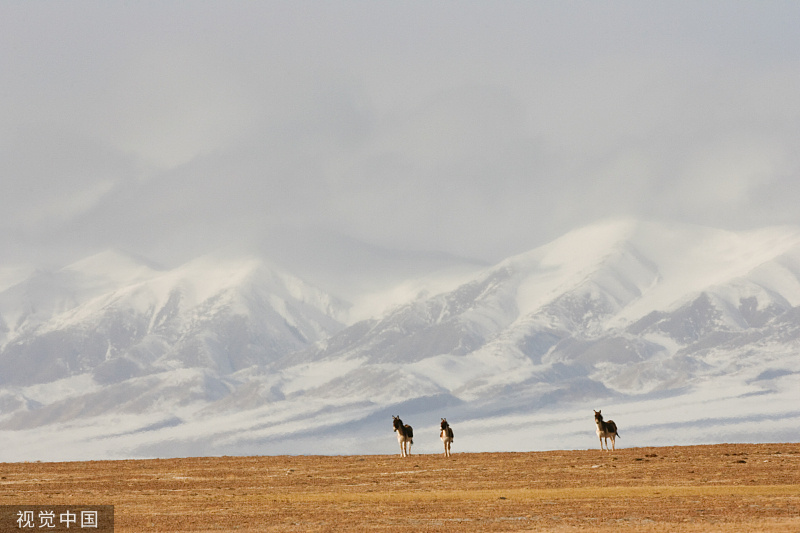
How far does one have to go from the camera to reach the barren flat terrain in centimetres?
4088

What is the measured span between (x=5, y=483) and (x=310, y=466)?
58.7ft

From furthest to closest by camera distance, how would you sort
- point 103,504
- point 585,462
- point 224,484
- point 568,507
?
point 585,462 → point 224,484 → point 103,504 → point 568,507

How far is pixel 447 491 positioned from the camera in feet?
171

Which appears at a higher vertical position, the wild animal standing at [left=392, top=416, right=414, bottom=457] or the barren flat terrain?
the wild animal standing at [left=392, top=416, right=414, bottom=457]

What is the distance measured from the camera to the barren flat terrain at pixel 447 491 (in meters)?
40.9

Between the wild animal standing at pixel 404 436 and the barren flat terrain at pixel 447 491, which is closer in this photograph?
the barren flat terrain at pixel 447 491

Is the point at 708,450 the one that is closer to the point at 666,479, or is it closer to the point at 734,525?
the point at 666,479

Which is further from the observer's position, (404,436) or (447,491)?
(404,436)

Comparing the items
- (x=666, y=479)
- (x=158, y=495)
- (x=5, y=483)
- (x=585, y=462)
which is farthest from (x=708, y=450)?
(x=5, y=483)

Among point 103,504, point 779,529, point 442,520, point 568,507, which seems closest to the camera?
point 779,529

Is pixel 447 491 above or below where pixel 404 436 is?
below

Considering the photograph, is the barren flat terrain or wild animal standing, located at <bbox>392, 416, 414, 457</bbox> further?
wild animal standing, located at <bbox>392, 416, 414, 457</bbox>

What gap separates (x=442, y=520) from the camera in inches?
1635

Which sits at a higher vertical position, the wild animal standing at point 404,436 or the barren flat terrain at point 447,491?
the wild animal standing at point 404,436
